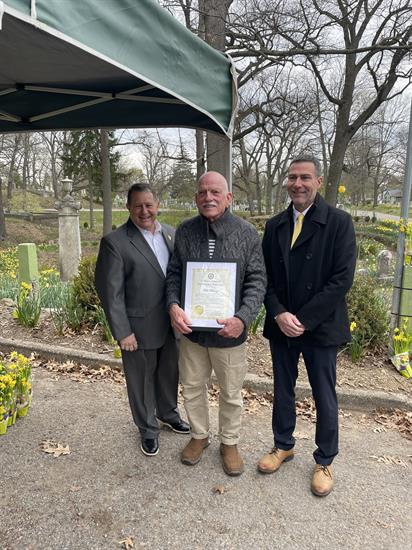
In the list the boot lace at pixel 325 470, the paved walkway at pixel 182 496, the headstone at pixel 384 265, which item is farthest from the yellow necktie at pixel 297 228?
the headstone at pixel 384 265

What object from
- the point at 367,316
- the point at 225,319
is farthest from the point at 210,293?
the point at 367,316

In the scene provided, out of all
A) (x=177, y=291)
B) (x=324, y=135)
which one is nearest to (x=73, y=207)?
(x=177, y=291)

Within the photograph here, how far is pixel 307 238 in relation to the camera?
252 cm

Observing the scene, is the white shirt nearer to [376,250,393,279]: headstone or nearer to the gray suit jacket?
the gray suit jacket

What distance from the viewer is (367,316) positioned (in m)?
A: 4.64

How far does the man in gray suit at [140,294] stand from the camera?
2752 mm

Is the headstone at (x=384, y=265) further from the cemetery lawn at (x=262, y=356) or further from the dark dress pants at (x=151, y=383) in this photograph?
the dark dress pants at (x=151, y=383)

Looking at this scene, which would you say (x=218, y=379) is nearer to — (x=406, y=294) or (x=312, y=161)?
(x=312, y=161)

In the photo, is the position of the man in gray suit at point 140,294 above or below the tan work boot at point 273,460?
above

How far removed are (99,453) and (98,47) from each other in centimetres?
268

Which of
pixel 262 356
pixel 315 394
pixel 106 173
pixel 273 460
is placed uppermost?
pixel 106 173

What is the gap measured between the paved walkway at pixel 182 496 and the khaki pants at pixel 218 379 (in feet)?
0.99

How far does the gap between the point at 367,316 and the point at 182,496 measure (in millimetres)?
2958

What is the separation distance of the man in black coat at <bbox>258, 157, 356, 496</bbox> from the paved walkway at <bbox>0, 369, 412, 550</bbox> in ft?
0.69
